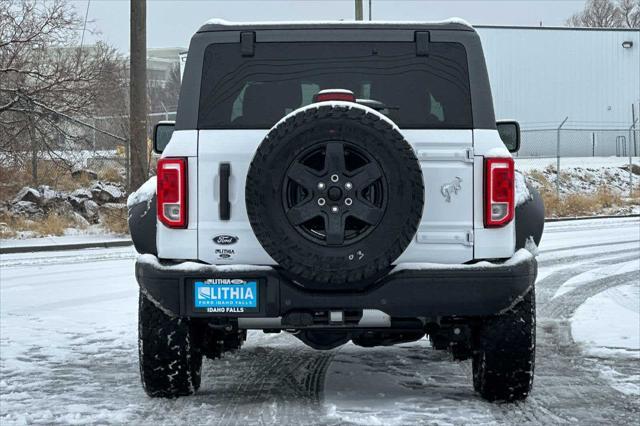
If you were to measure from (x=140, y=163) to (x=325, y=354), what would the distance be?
13681mm

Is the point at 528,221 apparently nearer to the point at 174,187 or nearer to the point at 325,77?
the point at 325,77

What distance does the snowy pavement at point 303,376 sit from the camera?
5289mm

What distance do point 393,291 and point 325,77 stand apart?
4.16 feet

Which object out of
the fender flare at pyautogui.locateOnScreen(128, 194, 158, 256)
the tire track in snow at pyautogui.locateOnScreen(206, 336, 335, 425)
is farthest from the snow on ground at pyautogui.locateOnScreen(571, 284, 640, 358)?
the fender flare at pyautogui.locateOnScreen(128, 194, 158, 256)

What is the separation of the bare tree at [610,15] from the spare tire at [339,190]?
85.9 m

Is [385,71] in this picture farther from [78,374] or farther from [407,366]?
[78,374]

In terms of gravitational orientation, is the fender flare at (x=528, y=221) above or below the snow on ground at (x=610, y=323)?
above

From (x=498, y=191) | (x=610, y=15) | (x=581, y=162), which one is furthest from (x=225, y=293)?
(x=610, y=15)

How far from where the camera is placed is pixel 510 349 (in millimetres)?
5332

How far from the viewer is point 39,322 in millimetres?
8867

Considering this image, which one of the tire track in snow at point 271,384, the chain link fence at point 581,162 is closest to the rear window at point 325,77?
the tire track in snow at point 271,384

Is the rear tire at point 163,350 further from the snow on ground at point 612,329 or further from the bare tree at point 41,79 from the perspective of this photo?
the bare tree at point 41,79

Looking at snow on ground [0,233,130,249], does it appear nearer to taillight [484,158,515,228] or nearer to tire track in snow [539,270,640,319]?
tire track in snow [539,270,640,319]

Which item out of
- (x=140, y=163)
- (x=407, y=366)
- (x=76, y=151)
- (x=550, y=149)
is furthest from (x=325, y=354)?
(x=550, y=149)
